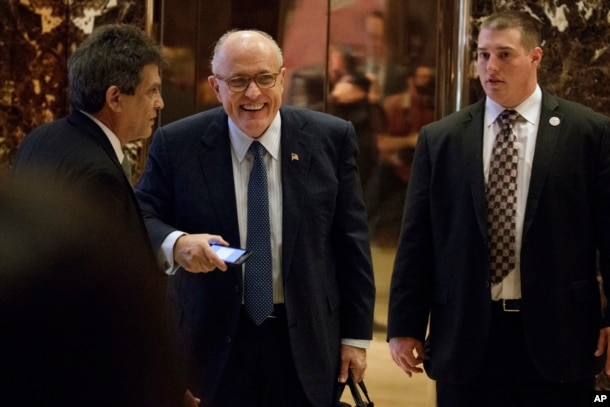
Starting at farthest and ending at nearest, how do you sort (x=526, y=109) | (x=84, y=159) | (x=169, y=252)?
(x=526, y=109) < (x=169, y=252) < (x=84, y=159)

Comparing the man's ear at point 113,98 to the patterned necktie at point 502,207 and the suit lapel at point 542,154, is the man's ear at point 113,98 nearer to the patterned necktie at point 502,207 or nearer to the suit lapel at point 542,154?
the patterned necktie at point 502,207

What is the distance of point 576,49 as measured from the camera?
4973 mm

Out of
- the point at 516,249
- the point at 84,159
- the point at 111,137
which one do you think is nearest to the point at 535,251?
the point at 516,249

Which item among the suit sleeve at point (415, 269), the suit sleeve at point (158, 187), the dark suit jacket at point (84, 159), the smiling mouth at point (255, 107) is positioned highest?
the smiling mouth at point (255, 107)


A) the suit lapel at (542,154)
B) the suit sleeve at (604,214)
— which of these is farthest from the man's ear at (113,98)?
the suit sleeve at (604,214)

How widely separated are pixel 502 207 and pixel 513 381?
0.64 meters

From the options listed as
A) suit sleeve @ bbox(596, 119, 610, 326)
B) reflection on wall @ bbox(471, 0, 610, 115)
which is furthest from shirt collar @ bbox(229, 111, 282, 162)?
reflection on wall @ bbox(471, 0, 610, 115)

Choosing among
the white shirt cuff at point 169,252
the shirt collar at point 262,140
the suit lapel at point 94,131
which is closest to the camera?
the suit lapel at point 94,131

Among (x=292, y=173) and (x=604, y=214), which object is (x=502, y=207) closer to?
(x=604, y=214)

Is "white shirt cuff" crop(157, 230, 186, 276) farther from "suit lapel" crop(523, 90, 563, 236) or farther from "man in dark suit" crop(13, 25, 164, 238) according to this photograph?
"suit lapel" crop(523, 90, 563, 236)

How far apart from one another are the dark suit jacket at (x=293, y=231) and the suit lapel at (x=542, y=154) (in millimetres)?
612

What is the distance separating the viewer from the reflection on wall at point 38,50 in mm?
5438

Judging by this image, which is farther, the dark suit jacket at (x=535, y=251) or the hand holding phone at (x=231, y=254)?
the dark suit jacket at (x=535, y=251)

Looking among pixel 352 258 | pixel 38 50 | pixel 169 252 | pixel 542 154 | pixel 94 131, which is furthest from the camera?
pixel 38 50
